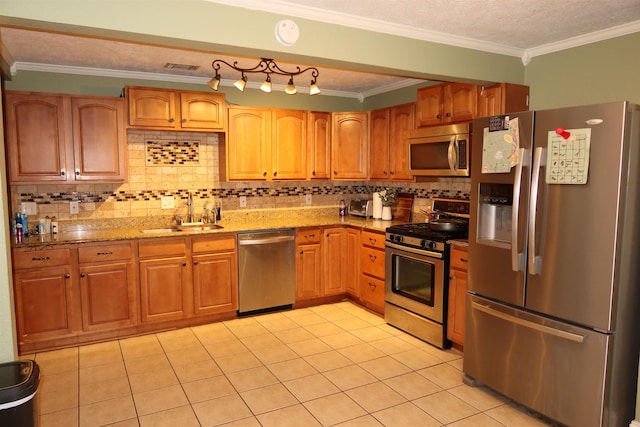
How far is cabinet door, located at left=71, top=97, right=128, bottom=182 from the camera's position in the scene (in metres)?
4.04

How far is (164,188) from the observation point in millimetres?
4730

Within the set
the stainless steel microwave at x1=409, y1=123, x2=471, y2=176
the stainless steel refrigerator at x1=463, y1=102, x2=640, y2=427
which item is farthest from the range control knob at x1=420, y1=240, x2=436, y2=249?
the stainless steel refrigerator at x1=463, y1=102, x2=640, y2=427

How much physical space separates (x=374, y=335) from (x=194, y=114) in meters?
2.84

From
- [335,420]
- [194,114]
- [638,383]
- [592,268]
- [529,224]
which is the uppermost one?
[194,114]

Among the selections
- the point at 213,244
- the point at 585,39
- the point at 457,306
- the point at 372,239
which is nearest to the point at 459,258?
the point at 457,306

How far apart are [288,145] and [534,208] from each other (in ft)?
9.89

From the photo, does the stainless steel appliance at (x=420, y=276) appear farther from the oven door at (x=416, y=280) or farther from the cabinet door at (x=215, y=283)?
the cabinet door at (x=215, y=283)

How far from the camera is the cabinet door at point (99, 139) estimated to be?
159 inches

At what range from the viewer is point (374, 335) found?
4.18 m

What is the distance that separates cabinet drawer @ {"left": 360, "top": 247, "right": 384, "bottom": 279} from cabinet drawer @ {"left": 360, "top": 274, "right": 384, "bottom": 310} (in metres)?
0.06

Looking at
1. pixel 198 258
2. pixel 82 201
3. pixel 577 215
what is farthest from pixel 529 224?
pixel 82 201

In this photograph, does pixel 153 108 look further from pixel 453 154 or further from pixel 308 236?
pixel 453 154

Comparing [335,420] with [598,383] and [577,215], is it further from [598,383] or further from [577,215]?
[577,215]

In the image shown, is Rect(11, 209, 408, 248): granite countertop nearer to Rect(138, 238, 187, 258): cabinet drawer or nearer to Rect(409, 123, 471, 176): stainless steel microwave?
Rect(138, 238, 187, 258): cabinet drawer
